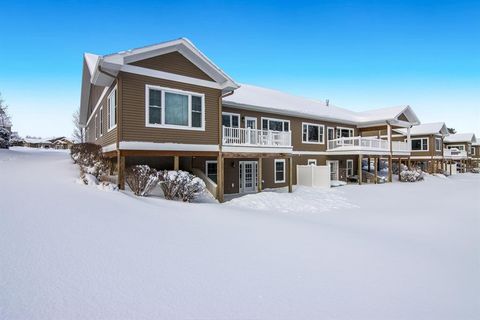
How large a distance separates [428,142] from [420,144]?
103cm

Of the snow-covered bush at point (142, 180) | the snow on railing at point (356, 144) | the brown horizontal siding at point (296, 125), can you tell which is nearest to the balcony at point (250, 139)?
the brown horizontal siding at point (296, 125)

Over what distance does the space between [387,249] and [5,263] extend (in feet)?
23.5

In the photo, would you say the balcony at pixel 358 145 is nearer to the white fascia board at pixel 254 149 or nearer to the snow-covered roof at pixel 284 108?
the snow-covered roof at pixel 284 108

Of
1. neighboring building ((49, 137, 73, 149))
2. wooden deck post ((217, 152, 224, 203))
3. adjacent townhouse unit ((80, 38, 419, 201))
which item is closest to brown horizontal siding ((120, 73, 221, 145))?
adjacent townhouse unit ((80, 38, 419, 201))

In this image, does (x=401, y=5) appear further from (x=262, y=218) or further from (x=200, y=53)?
(x=262, y=218)

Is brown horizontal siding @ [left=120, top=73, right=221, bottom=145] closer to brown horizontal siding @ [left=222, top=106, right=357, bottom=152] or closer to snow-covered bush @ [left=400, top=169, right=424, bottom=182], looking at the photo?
brown horizontal siding @ [left=222, top=106, right=357, bottom=152]

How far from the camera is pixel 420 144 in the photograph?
3584 centimetres

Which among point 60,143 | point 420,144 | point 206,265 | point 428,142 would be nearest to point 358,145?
point 428,142

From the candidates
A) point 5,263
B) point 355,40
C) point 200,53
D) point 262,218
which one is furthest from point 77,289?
point 355,40

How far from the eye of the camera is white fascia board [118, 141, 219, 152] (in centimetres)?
1078

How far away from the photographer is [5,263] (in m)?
3.43

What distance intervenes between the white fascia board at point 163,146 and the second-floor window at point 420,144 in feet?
110

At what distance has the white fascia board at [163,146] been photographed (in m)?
10.8

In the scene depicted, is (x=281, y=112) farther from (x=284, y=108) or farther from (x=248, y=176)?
(x=248, y=176)
